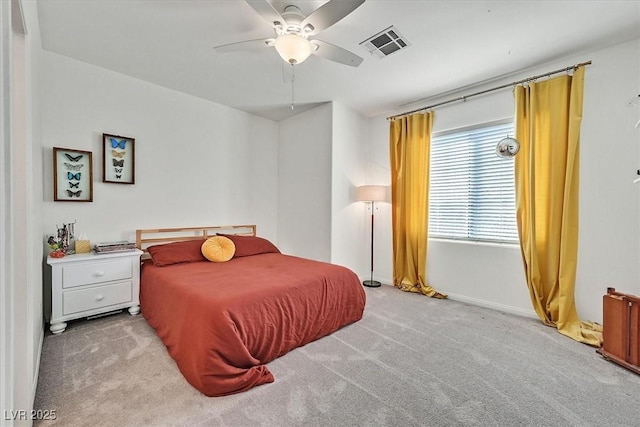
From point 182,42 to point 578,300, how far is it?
173 inches

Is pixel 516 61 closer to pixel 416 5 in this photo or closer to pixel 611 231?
pixel 416 5

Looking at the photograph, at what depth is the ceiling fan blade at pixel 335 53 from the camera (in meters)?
2.07

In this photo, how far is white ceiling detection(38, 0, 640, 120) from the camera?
209cm

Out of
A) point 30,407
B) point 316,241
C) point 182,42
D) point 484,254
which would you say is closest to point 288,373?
point 30,407

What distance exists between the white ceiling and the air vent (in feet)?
0.18

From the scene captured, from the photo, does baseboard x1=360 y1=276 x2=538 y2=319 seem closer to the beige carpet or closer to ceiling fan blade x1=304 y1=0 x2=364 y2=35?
the beige carpet

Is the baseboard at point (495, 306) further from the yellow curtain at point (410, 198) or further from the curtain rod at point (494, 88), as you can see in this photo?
the curtain rod at point (494, 88)

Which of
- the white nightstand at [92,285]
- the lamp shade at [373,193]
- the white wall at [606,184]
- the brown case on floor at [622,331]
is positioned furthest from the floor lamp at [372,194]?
the white nightstand at [92,285]

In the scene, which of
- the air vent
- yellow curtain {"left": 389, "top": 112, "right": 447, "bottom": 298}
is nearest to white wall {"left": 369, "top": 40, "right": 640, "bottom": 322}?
yellow curtain {"left": 389, "top": 112, "right": 447, "bottom": 298}

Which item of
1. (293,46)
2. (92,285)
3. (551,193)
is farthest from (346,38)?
(92,285)

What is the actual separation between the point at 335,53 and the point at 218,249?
2362 mm

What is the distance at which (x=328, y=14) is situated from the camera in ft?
5.81

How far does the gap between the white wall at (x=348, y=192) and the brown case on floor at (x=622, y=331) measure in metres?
2.70

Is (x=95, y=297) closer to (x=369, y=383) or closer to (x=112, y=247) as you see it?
(x=112, y=247)
